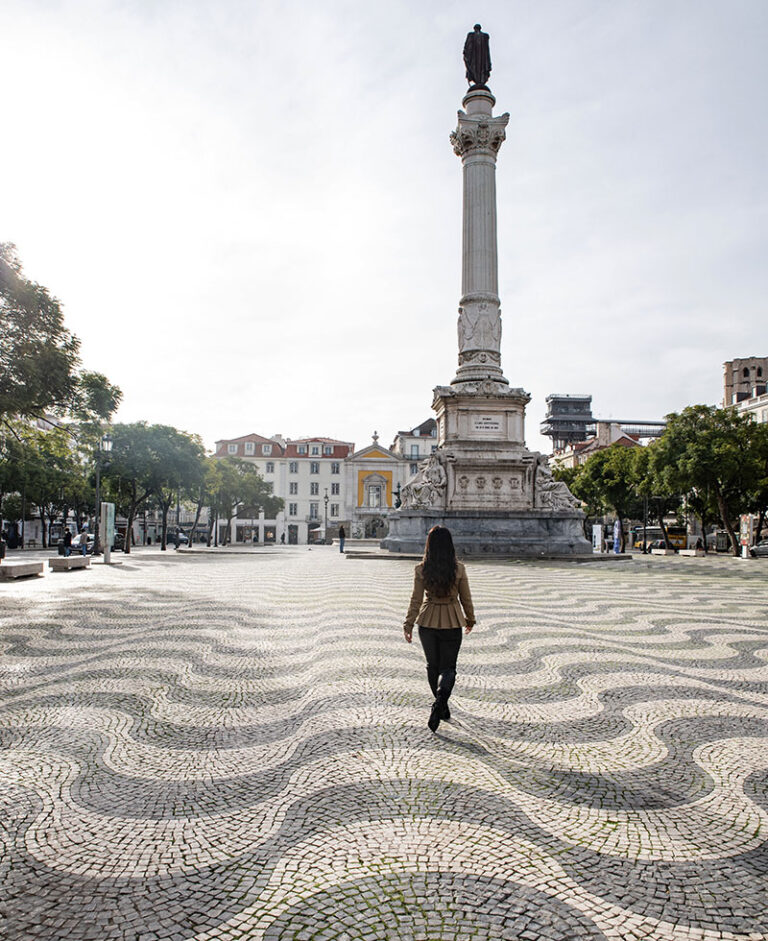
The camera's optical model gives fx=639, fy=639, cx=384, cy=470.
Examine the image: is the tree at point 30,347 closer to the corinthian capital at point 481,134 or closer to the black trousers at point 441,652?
the black trousers at point 441,652

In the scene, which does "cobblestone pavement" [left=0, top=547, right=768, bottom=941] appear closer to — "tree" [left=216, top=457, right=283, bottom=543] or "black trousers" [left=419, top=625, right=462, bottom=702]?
"black trousers" [left=419, top=625, right=462, bottom=702]

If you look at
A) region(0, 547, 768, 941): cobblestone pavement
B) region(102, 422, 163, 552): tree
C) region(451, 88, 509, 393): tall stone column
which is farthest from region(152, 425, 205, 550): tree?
region(0, 547, 768, 941): cobblestone pavement

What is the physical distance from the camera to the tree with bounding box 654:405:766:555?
3712cm

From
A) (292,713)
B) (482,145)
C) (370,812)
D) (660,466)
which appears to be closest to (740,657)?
(292,713)

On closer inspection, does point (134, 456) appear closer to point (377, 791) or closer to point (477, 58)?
point (477, 58)

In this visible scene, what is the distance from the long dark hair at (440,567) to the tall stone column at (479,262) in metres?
22.3

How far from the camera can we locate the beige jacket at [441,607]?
4668mm

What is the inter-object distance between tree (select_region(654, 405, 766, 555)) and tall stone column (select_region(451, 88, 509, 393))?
16.9 meters

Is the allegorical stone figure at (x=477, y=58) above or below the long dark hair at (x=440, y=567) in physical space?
above

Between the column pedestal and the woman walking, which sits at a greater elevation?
the column pedestal

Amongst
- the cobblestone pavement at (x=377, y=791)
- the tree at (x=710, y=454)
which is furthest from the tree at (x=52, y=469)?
the tree at (x=710, y=454)

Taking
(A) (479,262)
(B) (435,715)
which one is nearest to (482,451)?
(A) (479,262)

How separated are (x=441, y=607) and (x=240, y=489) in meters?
55.3

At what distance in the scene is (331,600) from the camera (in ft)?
38.2
